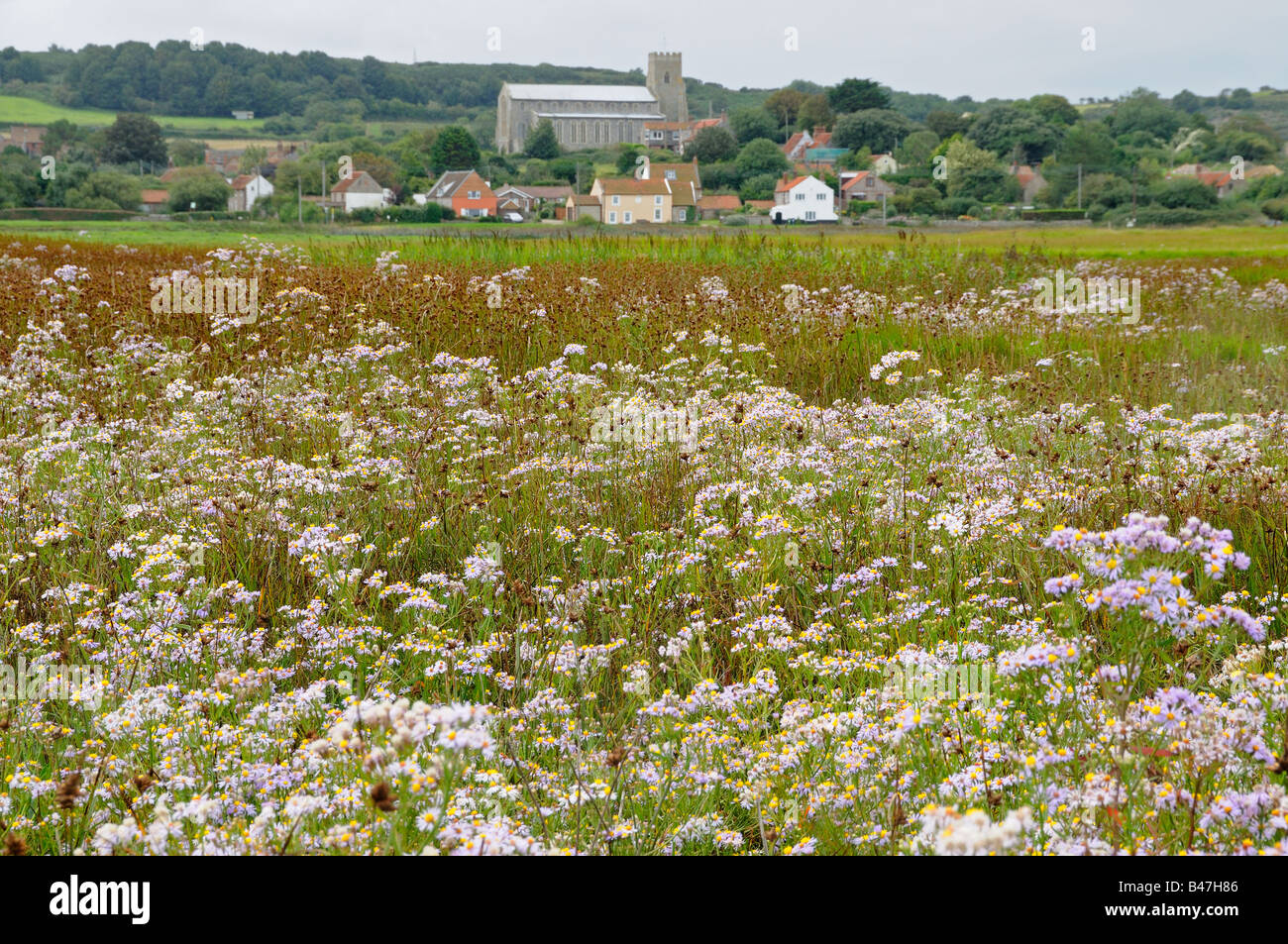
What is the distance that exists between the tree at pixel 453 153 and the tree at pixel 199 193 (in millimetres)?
40869

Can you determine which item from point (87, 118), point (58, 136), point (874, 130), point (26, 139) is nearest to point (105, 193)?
point (58, 136)

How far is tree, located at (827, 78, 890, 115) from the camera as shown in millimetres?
171250

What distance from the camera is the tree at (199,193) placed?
87.9 meters

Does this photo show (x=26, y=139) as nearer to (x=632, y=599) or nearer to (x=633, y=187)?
(x=633, y=187)

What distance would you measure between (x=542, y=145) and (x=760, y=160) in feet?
161

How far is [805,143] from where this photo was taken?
17175cm

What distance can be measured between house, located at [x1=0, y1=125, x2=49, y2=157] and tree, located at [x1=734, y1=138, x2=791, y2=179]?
4071 inches

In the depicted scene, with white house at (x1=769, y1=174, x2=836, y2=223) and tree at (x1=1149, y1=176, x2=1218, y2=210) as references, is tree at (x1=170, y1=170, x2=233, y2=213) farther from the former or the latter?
tree at (x1=1149, y1=176, x2=1218, y2=210)

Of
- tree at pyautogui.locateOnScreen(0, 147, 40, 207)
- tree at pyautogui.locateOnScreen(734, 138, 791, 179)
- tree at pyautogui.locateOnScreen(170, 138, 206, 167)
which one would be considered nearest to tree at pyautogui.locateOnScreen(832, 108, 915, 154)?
tree at pyautogui.locateOnScreen(734, 138, 791, 179)

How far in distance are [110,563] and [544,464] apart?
8.01ft

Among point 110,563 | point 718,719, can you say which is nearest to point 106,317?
point 110,563

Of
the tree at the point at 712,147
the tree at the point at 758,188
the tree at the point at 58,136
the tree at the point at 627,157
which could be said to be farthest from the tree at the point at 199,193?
the tree at the point at 712,147

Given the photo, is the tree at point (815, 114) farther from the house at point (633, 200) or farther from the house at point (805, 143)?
the house at point (633, 200)
